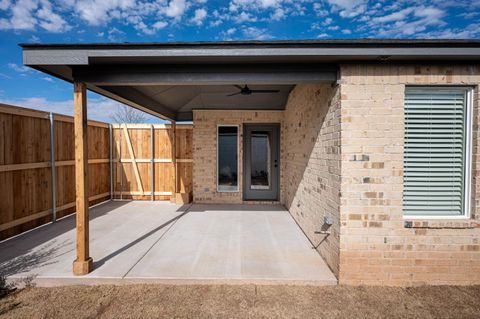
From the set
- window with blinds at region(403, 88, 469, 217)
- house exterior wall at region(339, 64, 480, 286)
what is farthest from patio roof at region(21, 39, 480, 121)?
window with blinds at region(403, 88, 469, 217)

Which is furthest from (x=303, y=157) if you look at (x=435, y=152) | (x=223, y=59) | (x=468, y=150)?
(x=223, y=59)

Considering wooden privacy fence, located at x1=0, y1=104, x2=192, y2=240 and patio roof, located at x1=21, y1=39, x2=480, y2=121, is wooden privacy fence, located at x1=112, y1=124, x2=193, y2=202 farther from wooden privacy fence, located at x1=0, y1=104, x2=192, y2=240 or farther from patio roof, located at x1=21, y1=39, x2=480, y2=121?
patio roof, located at x1=21, y1=39, x2=480, y2=121

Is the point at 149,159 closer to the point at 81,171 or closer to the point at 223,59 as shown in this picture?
the point at 81,171

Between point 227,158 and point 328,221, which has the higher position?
point 227,158

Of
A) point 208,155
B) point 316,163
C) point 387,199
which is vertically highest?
point 208,155

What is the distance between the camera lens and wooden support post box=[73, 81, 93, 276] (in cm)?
305

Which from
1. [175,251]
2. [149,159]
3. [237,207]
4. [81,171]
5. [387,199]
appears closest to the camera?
[387,199]

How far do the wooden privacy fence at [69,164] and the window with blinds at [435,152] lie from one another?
18.8ft

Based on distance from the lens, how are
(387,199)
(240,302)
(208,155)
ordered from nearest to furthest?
(240,302)
(387,199)
(208,155)

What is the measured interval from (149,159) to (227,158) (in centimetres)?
257

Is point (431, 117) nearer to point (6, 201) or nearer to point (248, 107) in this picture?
point (248, 107)

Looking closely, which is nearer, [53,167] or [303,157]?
[303,157]

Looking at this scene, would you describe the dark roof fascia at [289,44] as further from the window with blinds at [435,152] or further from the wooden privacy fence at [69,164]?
the wooden privacy fence at [69,164]

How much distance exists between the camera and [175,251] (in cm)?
370
